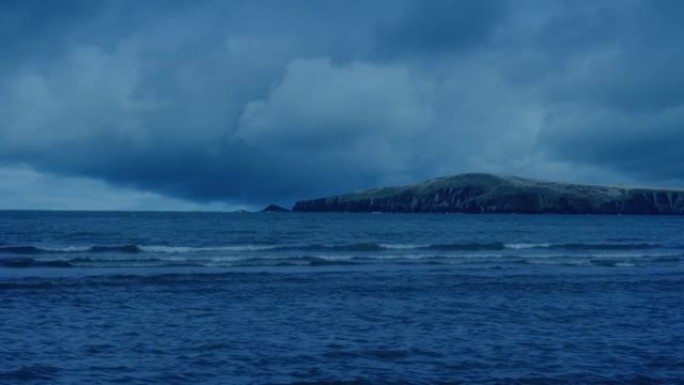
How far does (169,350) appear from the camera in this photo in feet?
58.9

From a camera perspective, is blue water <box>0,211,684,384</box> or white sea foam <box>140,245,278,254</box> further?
white sea foam <box>140,245,278,254</box>

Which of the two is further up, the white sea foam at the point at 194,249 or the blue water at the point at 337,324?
the white sea foam at the point at 194,249

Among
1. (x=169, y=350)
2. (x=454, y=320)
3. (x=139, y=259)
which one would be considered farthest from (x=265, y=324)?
(x=139, y=259)

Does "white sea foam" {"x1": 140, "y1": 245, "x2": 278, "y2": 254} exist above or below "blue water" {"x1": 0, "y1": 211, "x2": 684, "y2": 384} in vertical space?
above

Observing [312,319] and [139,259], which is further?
[139,259]

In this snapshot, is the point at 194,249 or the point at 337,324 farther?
the point at 194,249

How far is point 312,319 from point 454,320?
14.7 ft

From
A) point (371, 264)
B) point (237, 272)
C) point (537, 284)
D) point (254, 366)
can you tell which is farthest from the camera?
point (371, 264)

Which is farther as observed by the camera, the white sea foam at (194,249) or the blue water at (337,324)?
the white sea foam at (194,249)

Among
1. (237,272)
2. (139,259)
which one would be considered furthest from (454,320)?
(139,259)

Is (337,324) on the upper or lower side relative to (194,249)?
lower

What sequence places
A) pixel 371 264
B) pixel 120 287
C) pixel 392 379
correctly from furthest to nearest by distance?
1. pixel 371 264
2. pixel 120 287
3. pixel 392 379

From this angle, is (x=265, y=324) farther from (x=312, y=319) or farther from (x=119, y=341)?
(x=119, y=341)

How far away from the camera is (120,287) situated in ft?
101
